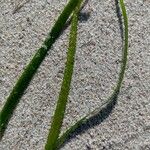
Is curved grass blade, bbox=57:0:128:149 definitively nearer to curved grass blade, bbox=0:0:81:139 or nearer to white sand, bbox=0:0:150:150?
white sand, bbox=0:0:150:150

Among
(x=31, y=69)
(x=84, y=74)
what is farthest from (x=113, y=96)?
(x=31, y=69)

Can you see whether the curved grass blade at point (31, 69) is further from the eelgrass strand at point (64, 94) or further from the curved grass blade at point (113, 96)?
the curved grass blade at point (113, 96)

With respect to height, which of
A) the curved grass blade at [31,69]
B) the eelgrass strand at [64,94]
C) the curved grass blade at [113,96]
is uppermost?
the curved grass blade at [31,69]

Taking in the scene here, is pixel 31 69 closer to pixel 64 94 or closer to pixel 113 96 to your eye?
pixel 64 94

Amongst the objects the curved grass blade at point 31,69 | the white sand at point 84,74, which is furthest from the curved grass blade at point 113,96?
the curved grass blade at point 31,69

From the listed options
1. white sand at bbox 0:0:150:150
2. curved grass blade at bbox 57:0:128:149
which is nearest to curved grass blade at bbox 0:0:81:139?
white sand at bbox 0:0:150:150

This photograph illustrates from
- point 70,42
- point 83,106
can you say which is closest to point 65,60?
point 70,42
